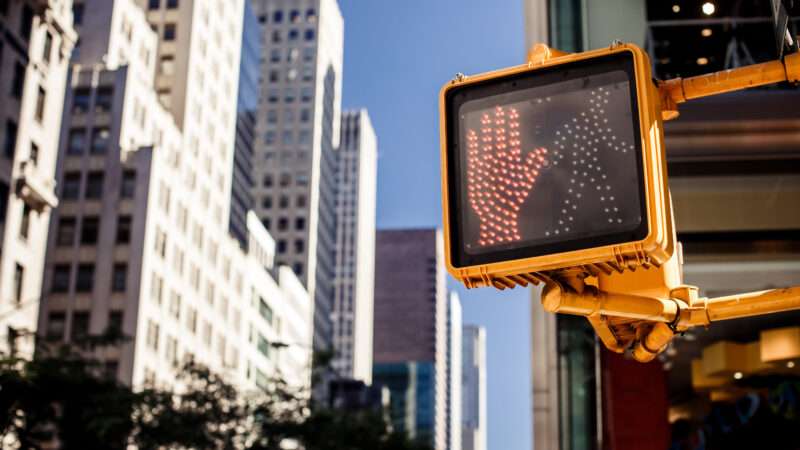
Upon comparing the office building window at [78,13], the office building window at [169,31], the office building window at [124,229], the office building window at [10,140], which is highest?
the office building window at [169,31]

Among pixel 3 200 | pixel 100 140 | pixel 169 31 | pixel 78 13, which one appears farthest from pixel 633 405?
pixel 169 31

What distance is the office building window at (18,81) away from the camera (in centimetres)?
5338

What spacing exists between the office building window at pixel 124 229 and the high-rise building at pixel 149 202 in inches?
3.7

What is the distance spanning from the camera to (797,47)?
309 cm

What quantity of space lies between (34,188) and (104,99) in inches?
1169

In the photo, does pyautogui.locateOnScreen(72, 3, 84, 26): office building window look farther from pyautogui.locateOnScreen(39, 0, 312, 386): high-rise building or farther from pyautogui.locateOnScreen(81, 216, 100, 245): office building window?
pyautogui.locateOnScreen(81, 216, 100, 245): office building window

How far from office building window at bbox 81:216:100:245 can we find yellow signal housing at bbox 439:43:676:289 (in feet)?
263

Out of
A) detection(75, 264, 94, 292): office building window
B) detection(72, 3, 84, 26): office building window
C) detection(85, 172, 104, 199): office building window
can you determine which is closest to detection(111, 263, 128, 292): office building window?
detection(75, 264, 94, 292): office building window

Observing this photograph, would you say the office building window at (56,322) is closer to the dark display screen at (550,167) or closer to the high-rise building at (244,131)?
the high-rise building at (244,131)

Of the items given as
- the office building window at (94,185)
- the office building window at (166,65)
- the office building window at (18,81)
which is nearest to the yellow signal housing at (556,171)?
the office building window at (18,81)

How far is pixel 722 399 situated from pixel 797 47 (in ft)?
58.6

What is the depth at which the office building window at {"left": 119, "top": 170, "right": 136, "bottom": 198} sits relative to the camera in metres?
80.2

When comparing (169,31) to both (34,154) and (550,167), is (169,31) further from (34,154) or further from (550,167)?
(550,167)

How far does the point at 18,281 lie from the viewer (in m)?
53.1
